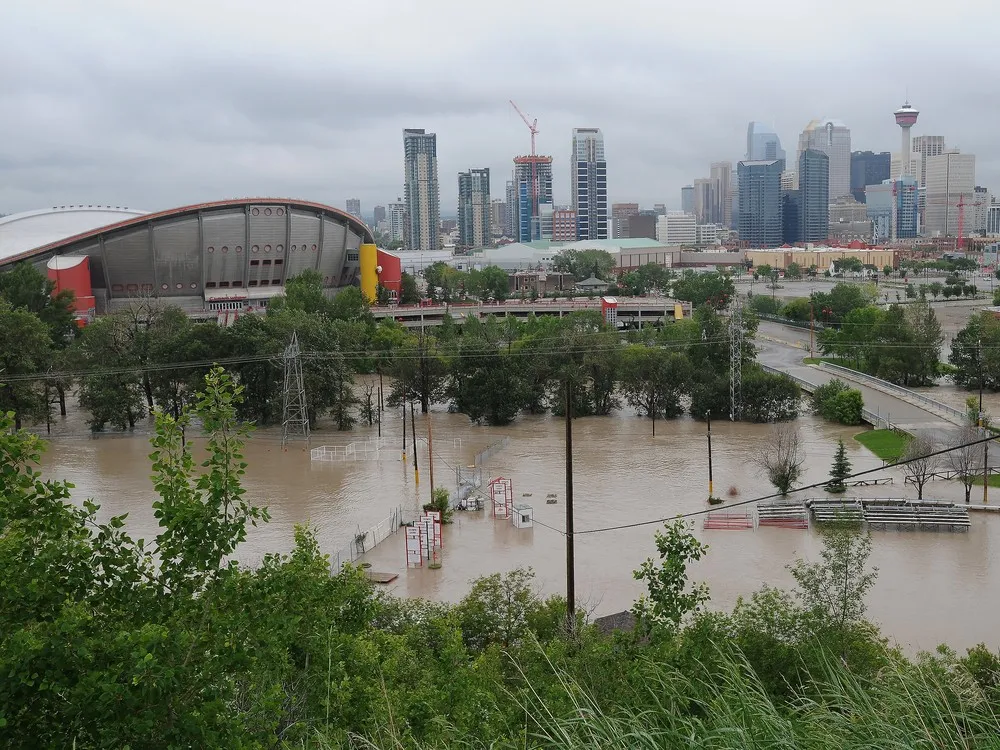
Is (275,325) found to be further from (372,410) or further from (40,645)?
(40,645)

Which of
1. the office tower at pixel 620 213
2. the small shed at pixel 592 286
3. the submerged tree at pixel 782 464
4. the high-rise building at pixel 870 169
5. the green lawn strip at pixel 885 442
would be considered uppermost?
the high-rise building at pixel 870 169

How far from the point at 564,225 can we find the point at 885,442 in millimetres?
92170

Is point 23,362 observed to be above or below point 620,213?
below

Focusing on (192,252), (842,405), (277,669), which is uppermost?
(192,252)

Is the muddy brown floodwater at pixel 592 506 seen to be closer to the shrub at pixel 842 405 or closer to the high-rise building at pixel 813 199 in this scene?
the shrub at pixel 842 405

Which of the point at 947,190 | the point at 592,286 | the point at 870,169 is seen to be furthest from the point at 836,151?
the point at 592,286

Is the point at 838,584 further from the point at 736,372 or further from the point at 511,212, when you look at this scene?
the point at 511,212

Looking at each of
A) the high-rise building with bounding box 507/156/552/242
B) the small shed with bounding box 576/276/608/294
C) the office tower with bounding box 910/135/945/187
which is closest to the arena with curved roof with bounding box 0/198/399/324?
the small shed with bounding box 576/276/608/294

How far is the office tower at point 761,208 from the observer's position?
398ft

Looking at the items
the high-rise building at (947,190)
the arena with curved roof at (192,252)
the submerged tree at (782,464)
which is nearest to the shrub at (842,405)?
the submerged tree at (782,464)

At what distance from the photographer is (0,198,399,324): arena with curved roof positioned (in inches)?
1340

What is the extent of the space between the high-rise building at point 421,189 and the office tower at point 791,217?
4424 cm

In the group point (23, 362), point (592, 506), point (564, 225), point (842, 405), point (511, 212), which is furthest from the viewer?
point (511, 212)

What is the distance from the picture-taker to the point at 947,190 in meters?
135
